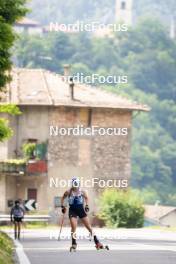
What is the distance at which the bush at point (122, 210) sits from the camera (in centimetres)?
6925

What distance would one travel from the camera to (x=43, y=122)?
79625 millimetres

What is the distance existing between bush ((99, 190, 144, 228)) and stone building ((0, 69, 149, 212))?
7.35 meters

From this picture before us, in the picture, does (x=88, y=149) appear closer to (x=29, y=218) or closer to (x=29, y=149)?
(x=29, y=149)

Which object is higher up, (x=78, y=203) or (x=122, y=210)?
(x=122, y=210)

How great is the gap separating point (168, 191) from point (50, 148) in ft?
303

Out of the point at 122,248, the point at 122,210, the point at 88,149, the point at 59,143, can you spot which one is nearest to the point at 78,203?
the point at 122,248

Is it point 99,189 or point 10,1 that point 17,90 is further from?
point 10,1

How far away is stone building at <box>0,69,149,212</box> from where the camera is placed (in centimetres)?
7869

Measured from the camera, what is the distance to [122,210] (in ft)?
229

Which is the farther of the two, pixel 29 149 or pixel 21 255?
pixel 29 149

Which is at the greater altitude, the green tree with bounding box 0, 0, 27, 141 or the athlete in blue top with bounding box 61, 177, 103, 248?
the green tree with bounding box 0, 0, 27, 141

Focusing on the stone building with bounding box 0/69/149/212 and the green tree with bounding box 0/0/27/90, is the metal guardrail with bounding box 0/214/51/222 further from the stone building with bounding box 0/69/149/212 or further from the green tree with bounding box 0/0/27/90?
the green tree with bounding box 0/0/27/90

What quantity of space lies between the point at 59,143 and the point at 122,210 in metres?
11.8

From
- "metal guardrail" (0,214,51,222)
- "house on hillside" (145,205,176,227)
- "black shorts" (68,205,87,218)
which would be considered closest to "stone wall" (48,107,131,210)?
"metal guardrail" (0,214,51,222)
